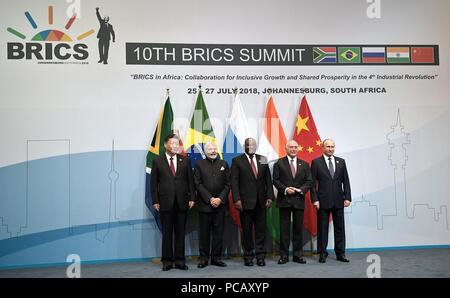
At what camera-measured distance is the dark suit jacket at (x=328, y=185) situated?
458 centimetres

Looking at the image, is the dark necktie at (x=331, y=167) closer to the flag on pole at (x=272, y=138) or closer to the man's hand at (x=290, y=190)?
Answer: the man's hand at (x=290, y=190)

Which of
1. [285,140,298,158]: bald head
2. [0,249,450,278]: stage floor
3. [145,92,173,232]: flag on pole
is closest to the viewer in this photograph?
[0,249,450,278]: stage floor

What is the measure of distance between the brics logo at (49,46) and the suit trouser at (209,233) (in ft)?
8.26

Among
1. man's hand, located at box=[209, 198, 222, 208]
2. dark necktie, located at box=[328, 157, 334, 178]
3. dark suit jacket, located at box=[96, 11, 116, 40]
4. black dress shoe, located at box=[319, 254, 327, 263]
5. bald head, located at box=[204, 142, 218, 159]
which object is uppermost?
dark suit jacket, located at box=[96, 11, 116, 40]

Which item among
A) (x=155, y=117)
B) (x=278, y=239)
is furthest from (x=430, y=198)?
(x=155, y=117)

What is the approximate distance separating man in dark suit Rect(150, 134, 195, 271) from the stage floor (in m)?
0.19

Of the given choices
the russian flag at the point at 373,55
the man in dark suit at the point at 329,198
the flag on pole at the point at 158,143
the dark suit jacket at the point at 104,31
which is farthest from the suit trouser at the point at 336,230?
the dark suit jacket at the point at 104,31

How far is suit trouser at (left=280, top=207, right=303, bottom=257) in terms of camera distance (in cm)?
456

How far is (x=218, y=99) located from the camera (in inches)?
206

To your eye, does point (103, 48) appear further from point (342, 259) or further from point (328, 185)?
point (342, 259)

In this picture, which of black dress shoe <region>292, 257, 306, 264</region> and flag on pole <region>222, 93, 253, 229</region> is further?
flag on pole <region>222, 93, 253, 229</region>

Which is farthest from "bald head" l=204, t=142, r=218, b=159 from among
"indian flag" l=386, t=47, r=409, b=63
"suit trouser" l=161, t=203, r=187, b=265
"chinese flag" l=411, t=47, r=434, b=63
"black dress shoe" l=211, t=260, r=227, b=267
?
"chinese flag" l=411, t=47, r=434, b=63

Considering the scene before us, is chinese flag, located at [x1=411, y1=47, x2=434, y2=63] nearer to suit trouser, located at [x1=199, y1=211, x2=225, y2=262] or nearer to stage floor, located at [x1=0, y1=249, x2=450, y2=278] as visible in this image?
stage floor, located at [x1=0, y1=249, x2=450, y2=278]

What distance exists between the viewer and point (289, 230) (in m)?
4.57
